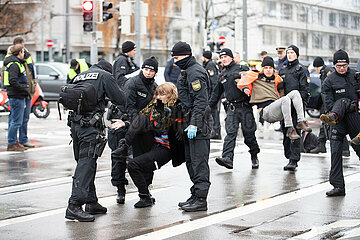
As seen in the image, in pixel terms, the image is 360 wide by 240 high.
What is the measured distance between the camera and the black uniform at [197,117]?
763 centimetres

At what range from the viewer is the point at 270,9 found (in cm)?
6844

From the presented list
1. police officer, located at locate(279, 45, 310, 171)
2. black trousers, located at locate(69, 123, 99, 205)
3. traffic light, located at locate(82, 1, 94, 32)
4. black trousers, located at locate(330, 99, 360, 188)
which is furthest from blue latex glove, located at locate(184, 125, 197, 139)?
traffic light, located at locate(82, 1, 94, 32)

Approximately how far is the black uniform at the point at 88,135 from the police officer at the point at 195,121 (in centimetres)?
80

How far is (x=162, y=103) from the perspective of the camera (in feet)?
25.6

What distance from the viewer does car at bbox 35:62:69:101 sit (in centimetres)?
2603

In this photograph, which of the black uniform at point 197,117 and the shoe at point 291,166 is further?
the shoe at point 291,166

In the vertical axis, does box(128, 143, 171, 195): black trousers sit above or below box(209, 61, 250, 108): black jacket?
below

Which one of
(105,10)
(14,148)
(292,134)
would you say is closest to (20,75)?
(14,148)

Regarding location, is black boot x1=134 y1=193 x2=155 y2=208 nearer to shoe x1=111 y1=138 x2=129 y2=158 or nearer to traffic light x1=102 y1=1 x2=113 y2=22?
shoe x1=111 y1=138 x2=129 y2=158

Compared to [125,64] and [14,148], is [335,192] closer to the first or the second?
[125,64]

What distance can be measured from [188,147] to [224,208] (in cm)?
82

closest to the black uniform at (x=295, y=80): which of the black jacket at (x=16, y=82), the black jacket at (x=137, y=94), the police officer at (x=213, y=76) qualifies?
the black jacket at (x=137, y=94)

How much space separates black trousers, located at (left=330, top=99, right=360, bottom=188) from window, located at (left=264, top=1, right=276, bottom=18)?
196 ft

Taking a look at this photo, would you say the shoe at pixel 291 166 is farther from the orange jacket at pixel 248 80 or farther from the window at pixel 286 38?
the window at pixel 286 38
